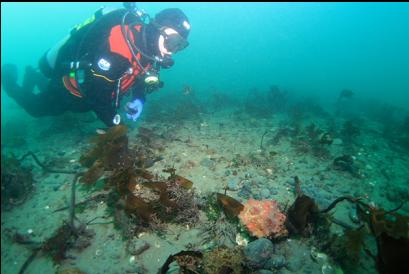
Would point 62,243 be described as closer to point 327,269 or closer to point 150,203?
point 150,203

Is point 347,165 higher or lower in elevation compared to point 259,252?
A: higher

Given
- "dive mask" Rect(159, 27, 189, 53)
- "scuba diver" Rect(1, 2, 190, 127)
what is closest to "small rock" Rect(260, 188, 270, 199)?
"scuba diver" Rect(1, 2, 190, 127)

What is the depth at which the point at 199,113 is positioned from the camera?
9961 millimetres

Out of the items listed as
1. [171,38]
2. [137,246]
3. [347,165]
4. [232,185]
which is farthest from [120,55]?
[347,165]

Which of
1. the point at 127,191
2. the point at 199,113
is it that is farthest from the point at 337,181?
the point at 199,113

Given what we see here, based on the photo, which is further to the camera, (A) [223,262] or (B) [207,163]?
(B) [207,163]

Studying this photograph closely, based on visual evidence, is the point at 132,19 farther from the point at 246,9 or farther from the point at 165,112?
the point at 246,9

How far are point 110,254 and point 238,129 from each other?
5.52m

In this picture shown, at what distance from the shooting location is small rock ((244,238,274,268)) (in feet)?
10.6

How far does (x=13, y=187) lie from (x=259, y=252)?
16.0 ft

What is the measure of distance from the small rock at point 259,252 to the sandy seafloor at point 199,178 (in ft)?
1.25

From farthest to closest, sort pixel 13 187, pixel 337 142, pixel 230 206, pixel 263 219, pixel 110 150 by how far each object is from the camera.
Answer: pixel 337 142, pixel 13 187, pixel 110 150, pixel 230 206, pixel 263 219

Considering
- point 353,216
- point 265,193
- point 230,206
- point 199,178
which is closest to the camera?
point 230,206

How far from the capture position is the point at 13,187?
511 centimetres
